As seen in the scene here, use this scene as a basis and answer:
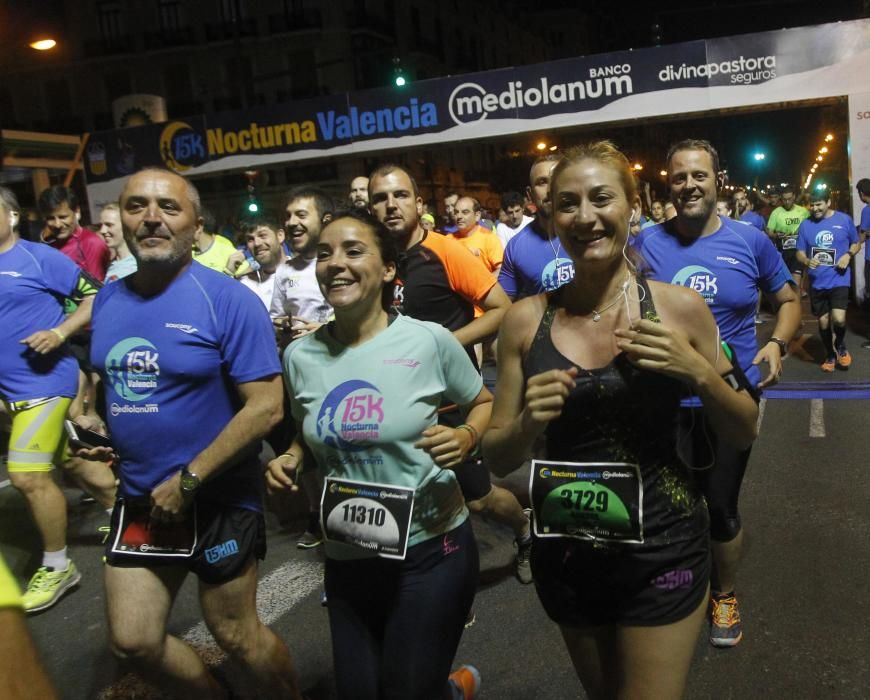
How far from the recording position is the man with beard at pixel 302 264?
16.2 feet

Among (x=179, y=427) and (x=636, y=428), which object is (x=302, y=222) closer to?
(x=179, y=427)

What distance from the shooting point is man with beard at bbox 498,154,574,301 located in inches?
190

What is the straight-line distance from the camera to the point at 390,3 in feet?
157

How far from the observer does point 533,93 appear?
13.8 metres

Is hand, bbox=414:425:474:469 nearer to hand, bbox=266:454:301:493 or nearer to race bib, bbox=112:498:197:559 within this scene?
hand, bbox=266:454:301:493

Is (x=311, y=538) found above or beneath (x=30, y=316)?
beneath

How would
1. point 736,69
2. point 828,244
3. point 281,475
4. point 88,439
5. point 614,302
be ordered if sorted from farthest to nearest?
point 736,69 < point 828,244 < point 88,439 < point 281,475 < point 614,302

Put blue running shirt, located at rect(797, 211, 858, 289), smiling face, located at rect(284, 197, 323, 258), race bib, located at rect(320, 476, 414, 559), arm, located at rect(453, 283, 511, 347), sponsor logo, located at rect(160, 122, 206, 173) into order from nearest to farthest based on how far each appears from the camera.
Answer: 1. race bib, located at rect(320, 476, 414, 559)
2. arm, located at rect(453, 283, 511, 347)
3. smiling face, located at rect(284, 197, 323, 258)
4. blue running shirt, located at rect(797, 211, 858, 289)
5. sponsor logo, located at rect(160, 122, 206, 173)

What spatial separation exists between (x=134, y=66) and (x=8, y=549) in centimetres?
4683

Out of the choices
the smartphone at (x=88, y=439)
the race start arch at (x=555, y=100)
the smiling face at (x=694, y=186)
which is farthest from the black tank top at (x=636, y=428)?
the race start arch at (x=555, y=100)

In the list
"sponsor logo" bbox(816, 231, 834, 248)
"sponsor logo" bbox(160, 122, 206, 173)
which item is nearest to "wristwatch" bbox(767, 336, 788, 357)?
"sponsor logo" bbox(816, 231, 834, 248)

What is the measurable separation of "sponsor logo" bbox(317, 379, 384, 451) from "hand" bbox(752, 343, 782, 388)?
186 centimetres

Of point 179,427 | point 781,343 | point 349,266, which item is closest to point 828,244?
point 781,343

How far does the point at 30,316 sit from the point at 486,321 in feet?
8.50
